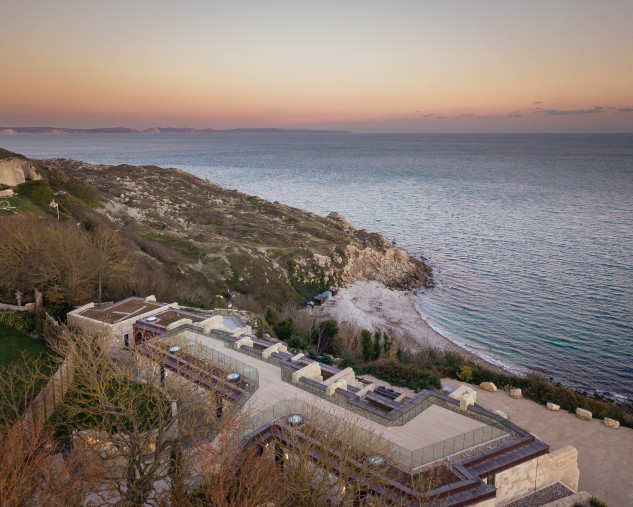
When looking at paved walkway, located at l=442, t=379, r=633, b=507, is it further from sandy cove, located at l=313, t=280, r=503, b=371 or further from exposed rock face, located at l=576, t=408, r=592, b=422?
sandy cove, located at l=313, t=280, r=503, b=371

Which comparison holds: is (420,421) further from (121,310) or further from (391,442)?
(121,310)

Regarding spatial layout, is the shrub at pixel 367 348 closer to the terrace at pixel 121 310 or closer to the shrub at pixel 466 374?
the shrub at pixel 466 374

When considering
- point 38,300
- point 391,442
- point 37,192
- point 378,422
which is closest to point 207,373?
point 378,422

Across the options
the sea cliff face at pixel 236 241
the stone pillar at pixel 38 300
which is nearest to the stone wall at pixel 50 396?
the stone pillar at pixel 38 300

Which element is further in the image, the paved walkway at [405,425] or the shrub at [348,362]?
the shrub at [348,362]

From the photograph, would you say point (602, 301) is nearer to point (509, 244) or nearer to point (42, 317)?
point (509, 244)
